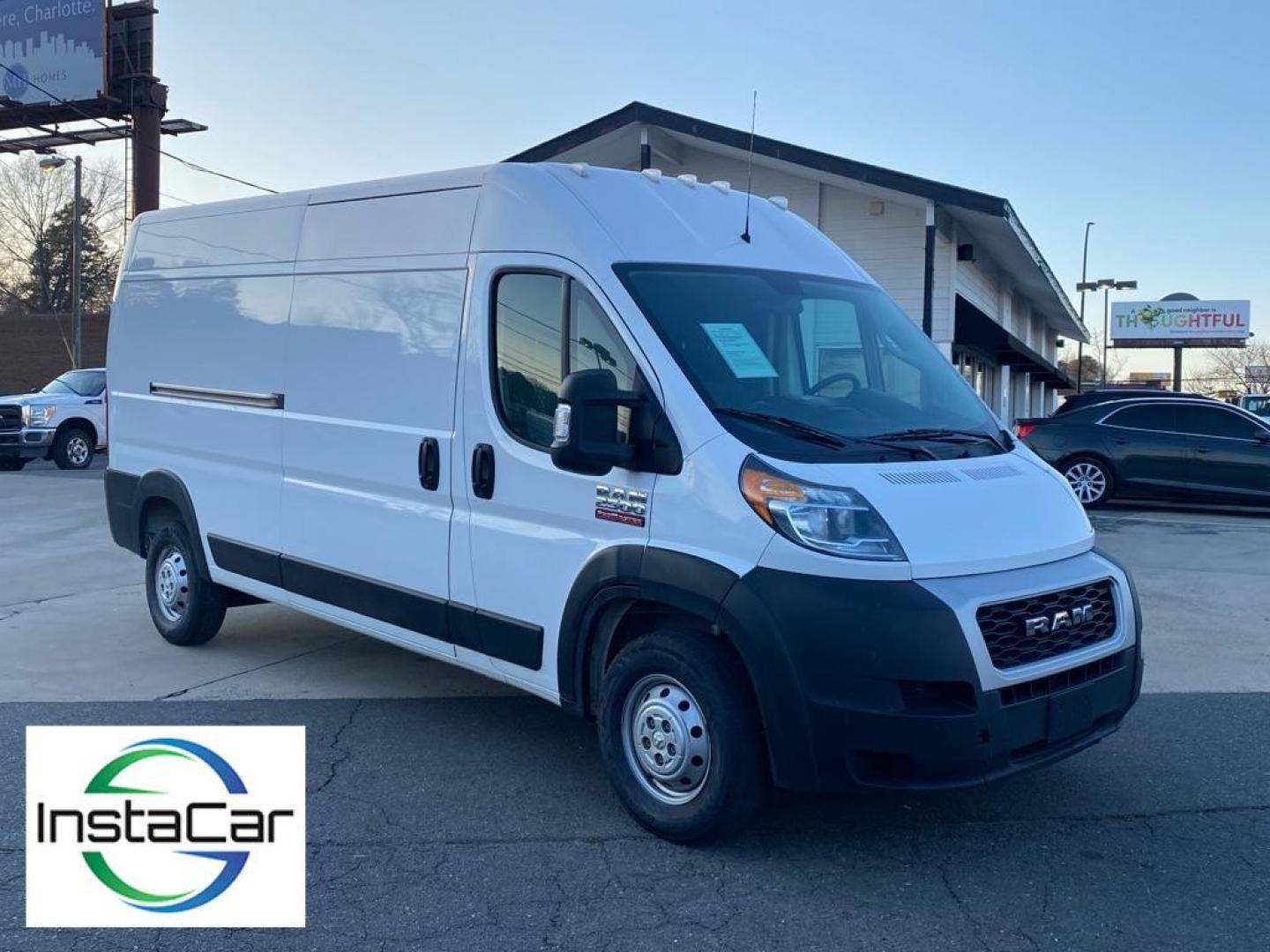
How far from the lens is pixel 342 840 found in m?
4.39

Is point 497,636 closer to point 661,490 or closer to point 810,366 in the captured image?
point 661,490

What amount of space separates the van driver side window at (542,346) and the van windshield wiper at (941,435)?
107cm

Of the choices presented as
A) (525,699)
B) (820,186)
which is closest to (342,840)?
(525,699)

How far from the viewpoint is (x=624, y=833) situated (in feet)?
14.8

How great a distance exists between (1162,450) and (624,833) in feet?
40.5

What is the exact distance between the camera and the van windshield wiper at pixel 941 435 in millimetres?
4582

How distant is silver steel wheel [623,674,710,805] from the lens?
424 centimetres

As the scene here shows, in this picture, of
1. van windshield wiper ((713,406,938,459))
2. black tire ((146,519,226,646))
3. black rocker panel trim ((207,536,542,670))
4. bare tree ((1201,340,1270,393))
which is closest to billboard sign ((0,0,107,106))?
black tire ((146,519,226,646))

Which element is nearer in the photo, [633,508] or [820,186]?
[633,508]

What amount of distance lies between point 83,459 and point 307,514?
16.9 meters

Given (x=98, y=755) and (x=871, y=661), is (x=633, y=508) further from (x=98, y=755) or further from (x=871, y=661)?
(x=98, y=755)

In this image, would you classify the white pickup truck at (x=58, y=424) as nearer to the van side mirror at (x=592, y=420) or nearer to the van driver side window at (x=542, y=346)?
the van driver side window at (x=542, y=346)

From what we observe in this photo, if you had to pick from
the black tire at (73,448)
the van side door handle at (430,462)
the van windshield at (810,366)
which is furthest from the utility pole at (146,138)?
the van windshield at (810,366)

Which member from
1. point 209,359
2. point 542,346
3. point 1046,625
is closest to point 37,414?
point 209,359
